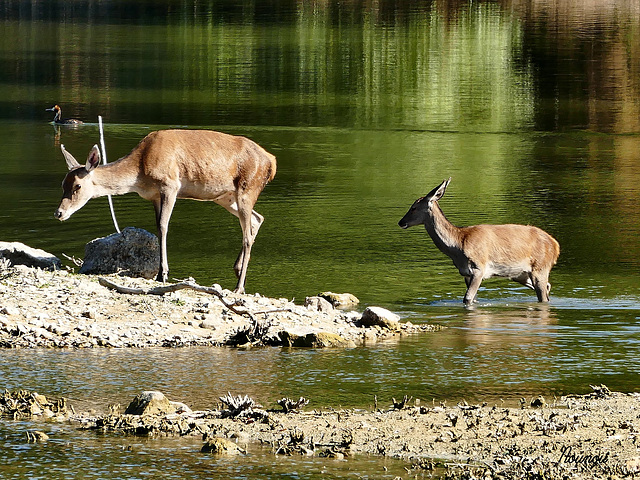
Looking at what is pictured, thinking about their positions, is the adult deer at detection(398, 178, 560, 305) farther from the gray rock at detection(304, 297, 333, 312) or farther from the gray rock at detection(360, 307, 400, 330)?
the gray rock at detection(360, 307, 400, 330)

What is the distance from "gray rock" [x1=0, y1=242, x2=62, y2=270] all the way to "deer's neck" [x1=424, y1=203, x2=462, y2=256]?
4.62 m

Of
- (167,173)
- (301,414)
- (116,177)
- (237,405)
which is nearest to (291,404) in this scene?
(301,414)

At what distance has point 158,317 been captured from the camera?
1222 centimetres

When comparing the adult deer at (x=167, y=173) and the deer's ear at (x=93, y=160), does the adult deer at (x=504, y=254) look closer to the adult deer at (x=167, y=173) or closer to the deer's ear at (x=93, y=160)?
the adult deer at (x=167, y=173)

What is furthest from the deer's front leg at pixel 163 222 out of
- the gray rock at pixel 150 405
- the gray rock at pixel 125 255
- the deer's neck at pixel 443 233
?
the gray rock at pixel 150 405

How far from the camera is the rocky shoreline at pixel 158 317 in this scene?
11703 mm

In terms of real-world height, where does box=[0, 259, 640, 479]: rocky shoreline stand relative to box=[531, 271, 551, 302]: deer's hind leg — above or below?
above

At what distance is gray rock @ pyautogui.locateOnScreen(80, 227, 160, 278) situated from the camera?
574 inches

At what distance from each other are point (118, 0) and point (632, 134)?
77.5m

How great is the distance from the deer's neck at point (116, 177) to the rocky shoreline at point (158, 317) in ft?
5.98

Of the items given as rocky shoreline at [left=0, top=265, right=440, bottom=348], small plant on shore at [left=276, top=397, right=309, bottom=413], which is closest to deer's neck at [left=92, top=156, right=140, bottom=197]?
rocky shoreline at [left=0, top=265, right=440, bottom=348]

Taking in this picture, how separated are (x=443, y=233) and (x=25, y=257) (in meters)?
5.09

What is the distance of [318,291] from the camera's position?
50.0 ft

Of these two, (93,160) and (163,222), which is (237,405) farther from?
(93,160)
